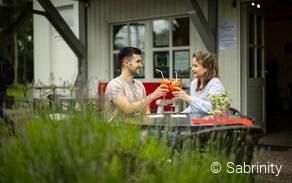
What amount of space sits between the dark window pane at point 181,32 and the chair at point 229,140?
15.3 feet

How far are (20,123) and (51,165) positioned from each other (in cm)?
78

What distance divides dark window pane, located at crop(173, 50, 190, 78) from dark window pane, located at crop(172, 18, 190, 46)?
0.17m

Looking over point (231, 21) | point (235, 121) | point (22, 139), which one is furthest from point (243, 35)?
point (22, 139)

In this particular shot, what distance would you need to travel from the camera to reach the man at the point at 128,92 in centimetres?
327

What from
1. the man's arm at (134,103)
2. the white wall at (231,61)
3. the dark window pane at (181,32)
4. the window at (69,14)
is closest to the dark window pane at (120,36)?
the dark window pane at (181,32)

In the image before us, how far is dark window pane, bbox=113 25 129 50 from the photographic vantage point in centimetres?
793

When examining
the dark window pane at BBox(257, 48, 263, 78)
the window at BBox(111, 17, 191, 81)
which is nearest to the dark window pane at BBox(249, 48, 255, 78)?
the dark window pane at BBox(257, 48, 263, 78)

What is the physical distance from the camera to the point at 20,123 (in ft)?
8.75

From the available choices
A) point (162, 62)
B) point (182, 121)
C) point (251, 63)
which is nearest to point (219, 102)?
point (182, 121)

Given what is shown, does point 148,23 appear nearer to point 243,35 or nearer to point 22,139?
point 243,35

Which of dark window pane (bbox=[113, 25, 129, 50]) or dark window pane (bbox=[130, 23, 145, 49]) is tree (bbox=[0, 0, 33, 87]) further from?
dark window pane (bbox=[130, 23, 145, 49])

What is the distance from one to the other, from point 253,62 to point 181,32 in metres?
1.33

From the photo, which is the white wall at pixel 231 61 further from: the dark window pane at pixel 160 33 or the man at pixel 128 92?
the man at pixel 128 92

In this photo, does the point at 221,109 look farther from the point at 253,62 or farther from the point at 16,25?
the point at 16,25
